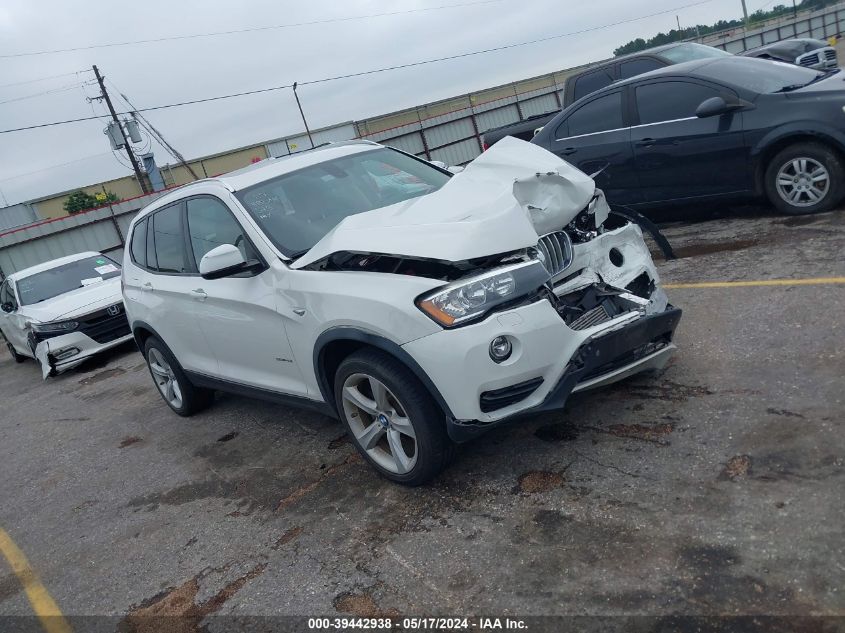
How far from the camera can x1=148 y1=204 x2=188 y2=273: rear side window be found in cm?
520

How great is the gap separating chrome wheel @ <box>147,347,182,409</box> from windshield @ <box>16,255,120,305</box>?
5154 mm

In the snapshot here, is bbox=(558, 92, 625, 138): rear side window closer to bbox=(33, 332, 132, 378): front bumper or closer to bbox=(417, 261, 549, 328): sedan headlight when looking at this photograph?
bbox=(417, 261, 549, 328): sedan headlight

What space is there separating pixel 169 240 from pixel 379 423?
258 centimetres

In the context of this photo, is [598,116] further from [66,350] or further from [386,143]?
[386,143]

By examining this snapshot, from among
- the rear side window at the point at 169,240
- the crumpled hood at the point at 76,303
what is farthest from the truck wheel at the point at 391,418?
the crumpled hood at the point at 76,303

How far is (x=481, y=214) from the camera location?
3498 millimetres

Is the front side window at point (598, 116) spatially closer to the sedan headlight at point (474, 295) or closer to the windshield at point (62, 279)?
the sedan headlight at point (474, 295)

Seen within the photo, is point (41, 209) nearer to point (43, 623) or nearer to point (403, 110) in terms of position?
point (403, 110)

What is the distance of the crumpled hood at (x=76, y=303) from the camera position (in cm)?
983

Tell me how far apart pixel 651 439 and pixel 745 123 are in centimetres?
426

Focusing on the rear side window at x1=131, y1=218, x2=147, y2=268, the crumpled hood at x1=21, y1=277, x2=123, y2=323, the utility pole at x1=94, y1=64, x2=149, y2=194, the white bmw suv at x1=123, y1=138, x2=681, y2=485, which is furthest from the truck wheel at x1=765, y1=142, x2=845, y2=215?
the utility pole at x1=94, y1=64, x2=149, y2=194

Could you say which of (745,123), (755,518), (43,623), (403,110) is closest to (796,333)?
(755,518)

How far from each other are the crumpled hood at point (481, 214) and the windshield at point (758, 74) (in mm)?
3472

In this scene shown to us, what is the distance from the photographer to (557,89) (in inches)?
1045
